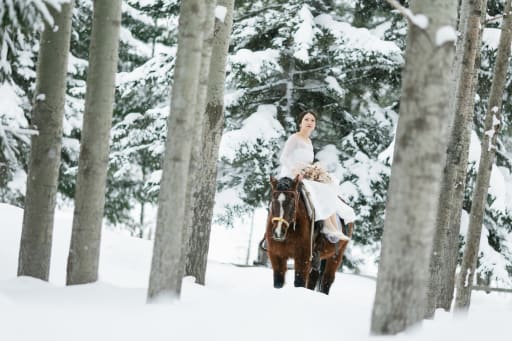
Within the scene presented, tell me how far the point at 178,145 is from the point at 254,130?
33.6 ft

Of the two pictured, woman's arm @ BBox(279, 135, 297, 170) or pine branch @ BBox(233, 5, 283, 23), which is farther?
pine branch @ BBox(233, 5, 283, 23)

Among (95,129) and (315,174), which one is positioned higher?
(95,129)

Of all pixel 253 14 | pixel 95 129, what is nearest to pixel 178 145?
pixel 95 129

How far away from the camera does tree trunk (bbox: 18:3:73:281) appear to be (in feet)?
24.7

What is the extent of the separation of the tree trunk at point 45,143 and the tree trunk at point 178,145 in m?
2.41

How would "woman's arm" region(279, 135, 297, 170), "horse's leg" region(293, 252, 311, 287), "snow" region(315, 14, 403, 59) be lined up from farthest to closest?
"snow" region(315, 14, 403, 59)
"woman's arm" region(279, 135, 297, 170)
"horse's leg" region(293, 252, 311, 287)

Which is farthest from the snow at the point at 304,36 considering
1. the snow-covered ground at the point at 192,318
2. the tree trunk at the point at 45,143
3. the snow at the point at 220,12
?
the snow-covered ground at the point at 192,318

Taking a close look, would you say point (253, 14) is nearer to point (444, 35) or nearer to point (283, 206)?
point (283, 206)

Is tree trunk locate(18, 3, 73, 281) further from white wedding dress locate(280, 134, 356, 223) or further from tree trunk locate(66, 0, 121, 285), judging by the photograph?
white wedding dress locate(280, 134, 356, 223)

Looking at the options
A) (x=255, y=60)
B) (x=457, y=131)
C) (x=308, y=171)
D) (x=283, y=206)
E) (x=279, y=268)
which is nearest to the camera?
(x=457, y=131)

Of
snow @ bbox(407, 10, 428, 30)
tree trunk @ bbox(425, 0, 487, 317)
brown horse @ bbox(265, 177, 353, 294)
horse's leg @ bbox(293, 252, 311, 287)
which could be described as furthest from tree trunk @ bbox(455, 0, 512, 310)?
snow @ bbox(407, 10, 428, 30)

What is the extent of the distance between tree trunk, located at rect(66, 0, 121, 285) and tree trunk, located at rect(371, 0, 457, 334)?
12.3 ft

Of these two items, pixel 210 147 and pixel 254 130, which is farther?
pixel 254 130

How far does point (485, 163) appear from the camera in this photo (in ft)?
35.1
